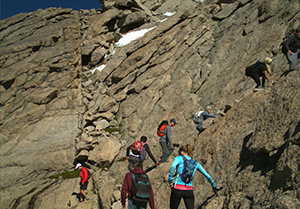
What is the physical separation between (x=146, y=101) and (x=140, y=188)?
13921 mm

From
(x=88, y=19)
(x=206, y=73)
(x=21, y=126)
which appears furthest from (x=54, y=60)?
(x=206, y=73)

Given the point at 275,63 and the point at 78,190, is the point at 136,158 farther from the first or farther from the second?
the point at 275,63

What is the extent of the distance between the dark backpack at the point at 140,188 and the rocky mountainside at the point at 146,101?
6.75ft

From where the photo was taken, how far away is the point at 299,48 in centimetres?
1051

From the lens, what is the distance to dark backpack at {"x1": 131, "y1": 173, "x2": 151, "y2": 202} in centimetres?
618

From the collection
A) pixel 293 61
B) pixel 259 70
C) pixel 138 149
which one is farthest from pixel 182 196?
pixel 259 70

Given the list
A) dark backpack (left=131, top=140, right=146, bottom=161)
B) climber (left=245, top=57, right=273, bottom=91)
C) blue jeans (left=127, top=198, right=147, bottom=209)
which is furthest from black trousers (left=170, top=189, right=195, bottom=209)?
climber (left=245, top=57, right=273, bottom=91)

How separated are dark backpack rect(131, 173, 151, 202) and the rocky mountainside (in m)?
2.06

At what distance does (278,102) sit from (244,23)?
18.1 metres

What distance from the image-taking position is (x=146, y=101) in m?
19.8

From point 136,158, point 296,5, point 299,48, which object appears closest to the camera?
point 136,158

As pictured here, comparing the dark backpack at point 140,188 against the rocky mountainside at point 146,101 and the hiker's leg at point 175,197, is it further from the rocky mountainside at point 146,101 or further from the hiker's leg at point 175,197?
the rocky mountainside at point 146,101

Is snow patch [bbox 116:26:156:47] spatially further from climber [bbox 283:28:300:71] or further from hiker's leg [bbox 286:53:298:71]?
hiker's leg [bbox 286:53:298:71]

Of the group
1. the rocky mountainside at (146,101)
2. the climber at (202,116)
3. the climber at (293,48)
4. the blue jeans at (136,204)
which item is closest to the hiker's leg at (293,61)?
the climber at (293,48)
